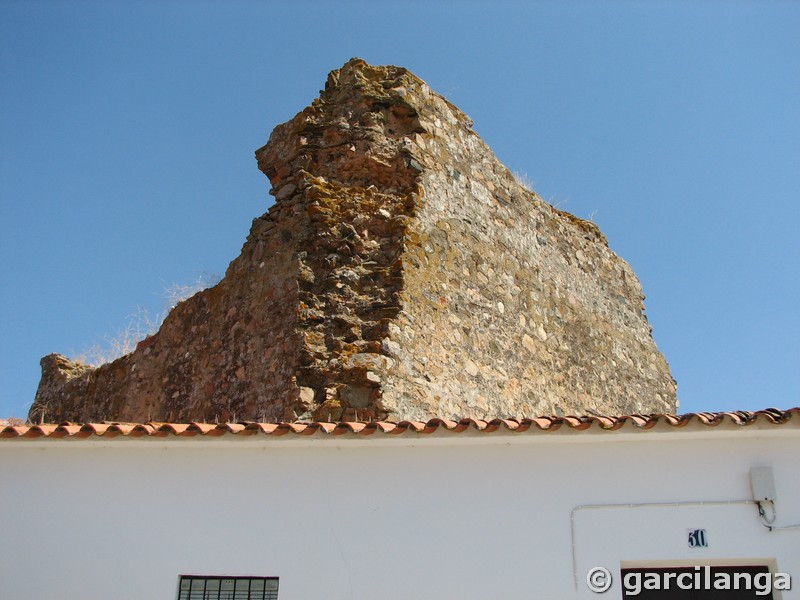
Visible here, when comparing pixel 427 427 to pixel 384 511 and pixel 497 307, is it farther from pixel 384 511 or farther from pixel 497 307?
pixel 497 307

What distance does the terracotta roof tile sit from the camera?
19.7 ft

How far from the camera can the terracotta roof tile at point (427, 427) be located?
6.00 m

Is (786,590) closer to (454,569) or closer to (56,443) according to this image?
(454,569)

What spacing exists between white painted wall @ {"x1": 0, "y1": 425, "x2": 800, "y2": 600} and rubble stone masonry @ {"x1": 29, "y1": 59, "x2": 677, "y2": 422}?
1.34 m

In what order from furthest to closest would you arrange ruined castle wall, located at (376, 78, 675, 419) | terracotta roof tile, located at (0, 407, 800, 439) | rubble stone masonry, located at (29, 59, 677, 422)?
ruined castle wall, located at (376, 78, 675, 419), rubble stone masonry, located at (29, 59, 677, 422), terracotta roof tile, located at (0, 407, 800, 439)

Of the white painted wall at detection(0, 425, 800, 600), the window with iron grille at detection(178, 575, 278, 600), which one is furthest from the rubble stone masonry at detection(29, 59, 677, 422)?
the window with iron grille at detection(178, 575, 278, 600)

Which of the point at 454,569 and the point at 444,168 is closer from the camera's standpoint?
the point at 454,569

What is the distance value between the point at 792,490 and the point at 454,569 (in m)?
2.34

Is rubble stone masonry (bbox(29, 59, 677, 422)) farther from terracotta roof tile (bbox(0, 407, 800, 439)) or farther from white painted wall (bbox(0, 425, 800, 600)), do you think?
terracotta roof tile (bbox(0, 407, 800, 439))

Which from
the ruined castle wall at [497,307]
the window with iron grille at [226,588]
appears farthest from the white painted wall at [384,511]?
the ruined castle wall at [497,307]

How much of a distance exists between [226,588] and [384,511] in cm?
119

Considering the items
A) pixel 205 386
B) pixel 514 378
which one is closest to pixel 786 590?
pixel 514 378

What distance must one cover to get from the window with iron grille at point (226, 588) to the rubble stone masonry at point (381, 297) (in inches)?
70.3

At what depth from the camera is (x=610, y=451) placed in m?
6.27
